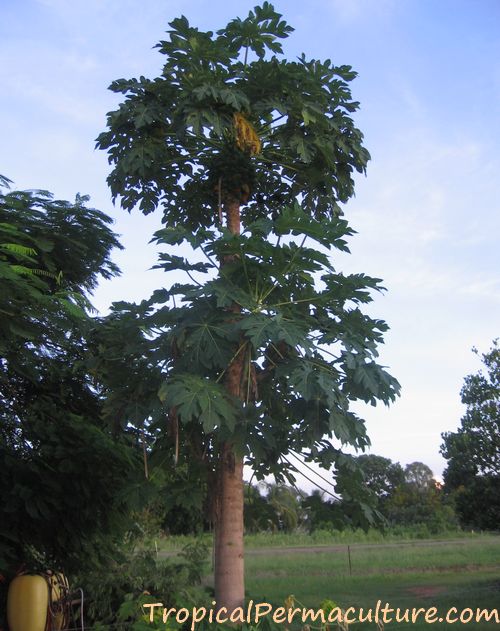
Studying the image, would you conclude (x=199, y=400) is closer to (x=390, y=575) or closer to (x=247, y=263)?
(x=247, y=263)

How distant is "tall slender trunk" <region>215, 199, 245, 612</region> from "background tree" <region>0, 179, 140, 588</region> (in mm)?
1103

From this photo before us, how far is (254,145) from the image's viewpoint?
5238 mm

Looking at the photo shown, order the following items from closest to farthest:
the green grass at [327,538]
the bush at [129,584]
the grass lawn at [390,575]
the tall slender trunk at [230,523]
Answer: the tall slender trunk at [230,523], the bush at [129,584], the grass lawn at [390,575], the green grass at [327,538]

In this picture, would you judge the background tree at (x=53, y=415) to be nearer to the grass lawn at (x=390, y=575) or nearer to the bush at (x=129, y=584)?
the bush at (x=129, y=584)

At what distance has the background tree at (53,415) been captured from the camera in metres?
5.67

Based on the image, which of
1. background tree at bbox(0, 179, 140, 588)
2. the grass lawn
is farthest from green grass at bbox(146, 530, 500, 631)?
background tree at bbox(0, 179, 140, 588)

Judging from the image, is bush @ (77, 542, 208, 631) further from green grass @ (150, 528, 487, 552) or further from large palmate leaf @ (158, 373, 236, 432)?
green grass @ (150, 528, 487, 552)

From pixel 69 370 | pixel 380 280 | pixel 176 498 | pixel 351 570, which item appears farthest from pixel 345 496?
pixel 351 570

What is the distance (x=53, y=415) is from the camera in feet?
21.3

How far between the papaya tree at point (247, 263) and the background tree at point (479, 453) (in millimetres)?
7237

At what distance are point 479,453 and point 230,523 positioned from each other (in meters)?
8.48

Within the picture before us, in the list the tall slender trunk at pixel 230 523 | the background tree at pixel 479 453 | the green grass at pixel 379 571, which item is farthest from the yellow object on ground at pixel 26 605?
the background tree at pixel 479 453

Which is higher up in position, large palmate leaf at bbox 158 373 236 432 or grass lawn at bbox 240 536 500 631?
large palmate leaf at bbox 158 373 236 432

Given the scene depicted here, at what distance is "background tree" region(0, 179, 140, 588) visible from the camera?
567 centimetres
